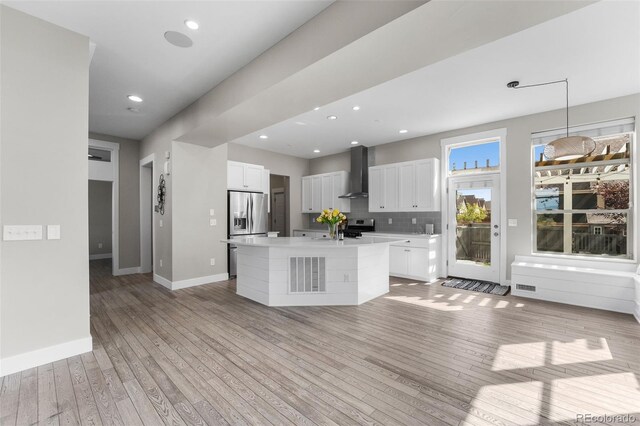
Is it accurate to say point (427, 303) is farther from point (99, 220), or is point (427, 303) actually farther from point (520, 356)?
point (99, 220)

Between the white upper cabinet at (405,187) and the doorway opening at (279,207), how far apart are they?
2.47 meters

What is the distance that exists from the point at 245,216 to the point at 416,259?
3457mm

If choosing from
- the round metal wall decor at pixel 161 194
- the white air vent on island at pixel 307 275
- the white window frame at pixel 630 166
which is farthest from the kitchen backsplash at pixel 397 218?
the round metal wall decor at pixel 161 194

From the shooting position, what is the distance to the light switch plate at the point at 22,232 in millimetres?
2184

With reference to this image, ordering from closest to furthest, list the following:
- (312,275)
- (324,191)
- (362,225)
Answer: (312,275), (362,225), (324,191)

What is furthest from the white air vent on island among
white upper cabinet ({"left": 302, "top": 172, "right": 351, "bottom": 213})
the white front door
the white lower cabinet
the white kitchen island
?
white upper cabinet ({"left": 302, "top": 172, "right": 351, "bottom": 213})

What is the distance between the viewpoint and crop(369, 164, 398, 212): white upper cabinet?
5879mm

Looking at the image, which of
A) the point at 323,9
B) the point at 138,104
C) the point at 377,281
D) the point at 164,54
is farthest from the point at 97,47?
the point at 377,281

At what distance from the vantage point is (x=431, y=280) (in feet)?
16.7

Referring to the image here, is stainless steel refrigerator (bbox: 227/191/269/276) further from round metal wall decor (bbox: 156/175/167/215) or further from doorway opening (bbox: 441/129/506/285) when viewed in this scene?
doorway opening (bbox: 441/129/506/285)

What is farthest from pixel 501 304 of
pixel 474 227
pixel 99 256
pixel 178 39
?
pixel 99 256

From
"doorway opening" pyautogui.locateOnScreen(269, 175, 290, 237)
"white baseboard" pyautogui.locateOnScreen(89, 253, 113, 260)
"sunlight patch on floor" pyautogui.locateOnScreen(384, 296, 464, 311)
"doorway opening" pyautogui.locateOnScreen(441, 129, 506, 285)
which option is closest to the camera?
"sunlight patch on floor" pyautogui.locateOnScreen(384, 296, 464, 311)

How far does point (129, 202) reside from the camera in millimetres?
5883

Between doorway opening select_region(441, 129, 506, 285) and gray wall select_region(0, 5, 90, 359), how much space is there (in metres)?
5.45
